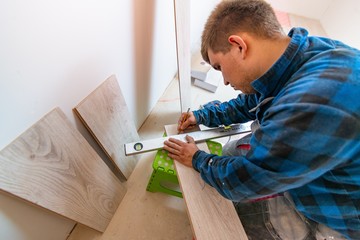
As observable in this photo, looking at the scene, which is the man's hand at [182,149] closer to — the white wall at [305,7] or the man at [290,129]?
the man at [290,129]

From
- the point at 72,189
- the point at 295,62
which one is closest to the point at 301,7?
the point at 295,62

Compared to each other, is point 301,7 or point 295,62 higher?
point 295,62

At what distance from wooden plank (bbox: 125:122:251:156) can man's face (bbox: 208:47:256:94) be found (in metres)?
0.35

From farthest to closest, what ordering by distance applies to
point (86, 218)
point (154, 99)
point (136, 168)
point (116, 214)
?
point (154, 99)
point (136, 168)
point (116, 214)
point (86, 218)

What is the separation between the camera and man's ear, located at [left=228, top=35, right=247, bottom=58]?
0.65 m

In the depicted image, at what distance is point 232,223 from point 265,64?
56 cm

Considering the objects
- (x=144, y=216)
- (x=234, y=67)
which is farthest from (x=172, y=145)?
(x=144, y=216)

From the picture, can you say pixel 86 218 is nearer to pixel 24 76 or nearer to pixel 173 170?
pixel 173 170

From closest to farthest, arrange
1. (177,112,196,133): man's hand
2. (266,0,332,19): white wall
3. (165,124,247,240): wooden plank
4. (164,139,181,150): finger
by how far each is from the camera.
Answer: (165,124,247,240): wooden plank, (164,139,181,150): finger, (177,112,196,133): man's hand, (266,0,332,19): white wall

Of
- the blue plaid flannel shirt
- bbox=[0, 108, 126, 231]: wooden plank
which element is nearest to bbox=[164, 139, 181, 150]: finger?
the blue plaid flannel shirt

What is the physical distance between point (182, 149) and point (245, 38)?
1.68ft

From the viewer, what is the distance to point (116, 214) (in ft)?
3.96

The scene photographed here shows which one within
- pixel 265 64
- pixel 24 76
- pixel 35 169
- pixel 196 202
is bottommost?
pixel 196 202

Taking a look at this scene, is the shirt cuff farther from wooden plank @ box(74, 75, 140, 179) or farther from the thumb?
wooden plank @ box(74, 75, 140, 179)
